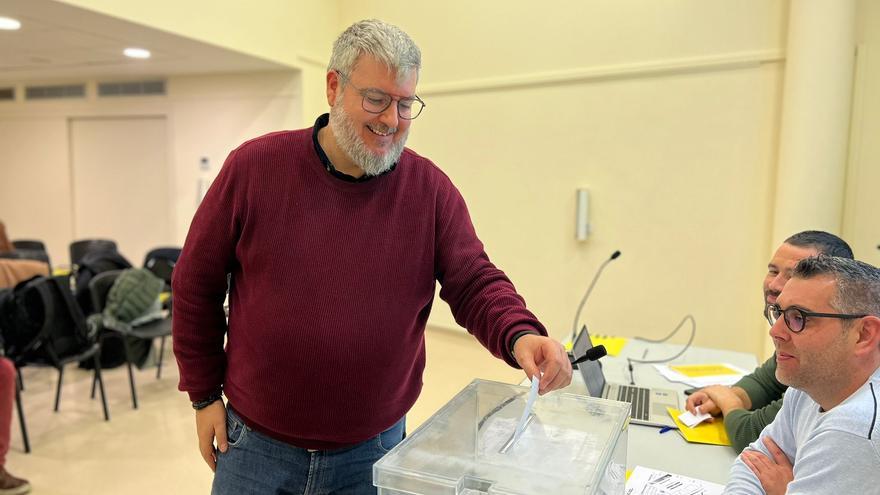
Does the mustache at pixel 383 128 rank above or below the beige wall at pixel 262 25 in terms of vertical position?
below

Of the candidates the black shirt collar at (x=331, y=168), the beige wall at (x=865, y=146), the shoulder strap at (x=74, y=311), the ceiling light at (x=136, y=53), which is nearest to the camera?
the black shirt collar at (x=331, y=168)

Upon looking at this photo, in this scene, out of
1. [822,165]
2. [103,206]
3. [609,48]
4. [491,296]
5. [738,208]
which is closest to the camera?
[491,296]

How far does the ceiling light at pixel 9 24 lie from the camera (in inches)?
155

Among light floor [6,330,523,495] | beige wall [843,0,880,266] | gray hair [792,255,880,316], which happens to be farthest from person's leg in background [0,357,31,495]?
beige wall [843,0,880,266]

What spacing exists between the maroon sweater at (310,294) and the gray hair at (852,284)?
59 centimetres

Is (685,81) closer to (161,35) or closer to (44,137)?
(161,35)

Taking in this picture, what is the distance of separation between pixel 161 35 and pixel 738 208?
4056mm

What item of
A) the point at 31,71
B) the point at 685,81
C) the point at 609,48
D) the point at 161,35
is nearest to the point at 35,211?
the point at 31,71

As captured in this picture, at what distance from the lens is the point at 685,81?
4227 mm

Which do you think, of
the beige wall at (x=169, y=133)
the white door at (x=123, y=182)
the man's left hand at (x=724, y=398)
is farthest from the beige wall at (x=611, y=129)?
the man's left hand at (x=724, y=398)

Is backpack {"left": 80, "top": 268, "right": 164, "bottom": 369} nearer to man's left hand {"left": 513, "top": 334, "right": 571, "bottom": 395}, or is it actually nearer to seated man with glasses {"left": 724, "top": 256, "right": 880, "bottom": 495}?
man's left hand {"left": 513, "top": 334, "right": 571, "bottom": 395}

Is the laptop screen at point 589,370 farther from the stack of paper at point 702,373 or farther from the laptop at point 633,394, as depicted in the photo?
the stack of paper at point 702,373

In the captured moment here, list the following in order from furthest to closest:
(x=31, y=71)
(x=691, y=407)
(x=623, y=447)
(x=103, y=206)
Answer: (x=103, y=206) → (x=31, y=71) → (x=691, y=407) → (x=623, y=447)

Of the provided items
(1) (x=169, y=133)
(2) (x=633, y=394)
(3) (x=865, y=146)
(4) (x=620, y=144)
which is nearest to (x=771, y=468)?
(2) (x=633, y=394)
